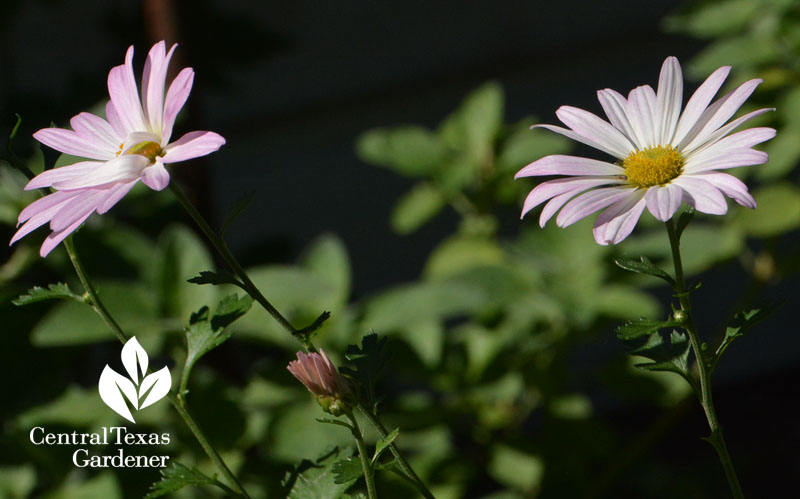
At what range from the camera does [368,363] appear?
0.41 metres

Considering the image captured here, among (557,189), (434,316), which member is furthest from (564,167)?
(434,316)

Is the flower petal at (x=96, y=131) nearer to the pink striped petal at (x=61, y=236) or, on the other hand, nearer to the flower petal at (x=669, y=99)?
the pink striped petal at (x=61, y=236)

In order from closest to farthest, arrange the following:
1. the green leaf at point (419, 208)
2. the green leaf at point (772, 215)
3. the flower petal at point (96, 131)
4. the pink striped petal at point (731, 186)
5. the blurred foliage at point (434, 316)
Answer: the pink striped petal at point (731, 186) → the flower petal at point (96, 131) → the blurred foliage at point (434, 316) → the green leaf at point (772, 215) → the green leaf at point (419, 208)

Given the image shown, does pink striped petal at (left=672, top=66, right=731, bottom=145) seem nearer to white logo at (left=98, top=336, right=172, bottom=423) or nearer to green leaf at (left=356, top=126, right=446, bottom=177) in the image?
white logo at (left=98, top=336, right=172, bottom=423)

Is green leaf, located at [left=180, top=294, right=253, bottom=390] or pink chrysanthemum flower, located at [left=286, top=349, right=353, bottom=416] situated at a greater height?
green leaf, located at [left=180, top=294, right=253, bottom=390]

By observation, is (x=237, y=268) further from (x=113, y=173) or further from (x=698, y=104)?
(x=698, y=104)

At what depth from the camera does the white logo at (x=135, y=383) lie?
Answer: 1.50 feet

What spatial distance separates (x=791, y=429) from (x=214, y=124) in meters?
1.52

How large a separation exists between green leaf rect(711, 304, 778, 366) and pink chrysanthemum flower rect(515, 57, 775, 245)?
56 mm

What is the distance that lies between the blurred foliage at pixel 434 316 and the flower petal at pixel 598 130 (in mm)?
375

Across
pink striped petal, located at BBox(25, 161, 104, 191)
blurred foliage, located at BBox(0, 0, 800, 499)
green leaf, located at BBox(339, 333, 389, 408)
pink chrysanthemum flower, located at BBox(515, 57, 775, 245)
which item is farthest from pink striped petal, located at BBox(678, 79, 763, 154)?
blurred foliage, located at BBox(0, 0, 800, 499)

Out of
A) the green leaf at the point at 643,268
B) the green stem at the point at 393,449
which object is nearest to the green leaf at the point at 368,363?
the green stem at the point at 393,449

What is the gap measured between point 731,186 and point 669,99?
79 mm

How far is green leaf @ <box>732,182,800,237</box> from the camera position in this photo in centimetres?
110
